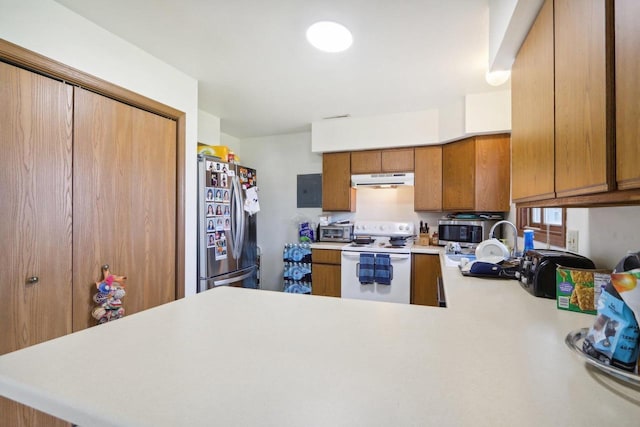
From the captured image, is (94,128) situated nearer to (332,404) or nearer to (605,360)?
(332,404)

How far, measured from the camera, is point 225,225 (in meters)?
2.81

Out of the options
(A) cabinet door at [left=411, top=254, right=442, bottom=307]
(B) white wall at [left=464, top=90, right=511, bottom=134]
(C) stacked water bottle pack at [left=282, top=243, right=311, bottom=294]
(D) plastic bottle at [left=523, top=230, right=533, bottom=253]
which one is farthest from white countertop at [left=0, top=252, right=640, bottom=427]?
(C) stacked water bottle pack at [left=282, top=243, right=311, bottom=294]

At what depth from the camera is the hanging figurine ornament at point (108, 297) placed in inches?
67.2

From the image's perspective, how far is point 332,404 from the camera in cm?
49

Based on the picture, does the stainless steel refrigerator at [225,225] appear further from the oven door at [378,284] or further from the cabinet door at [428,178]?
the cabinet door at [428,178]

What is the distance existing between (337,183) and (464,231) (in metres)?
1.54

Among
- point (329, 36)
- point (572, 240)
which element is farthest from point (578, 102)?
Answer: point (329, 36)

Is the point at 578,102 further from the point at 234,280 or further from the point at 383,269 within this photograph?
the point at 234,280

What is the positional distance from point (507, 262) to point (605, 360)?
1264 millimetres

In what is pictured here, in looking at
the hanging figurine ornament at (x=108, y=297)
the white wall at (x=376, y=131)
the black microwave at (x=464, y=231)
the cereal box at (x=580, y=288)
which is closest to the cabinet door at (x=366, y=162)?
the white wall at (x=376, y=131)

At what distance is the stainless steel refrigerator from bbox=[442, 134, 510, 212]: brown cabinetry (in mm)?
2263

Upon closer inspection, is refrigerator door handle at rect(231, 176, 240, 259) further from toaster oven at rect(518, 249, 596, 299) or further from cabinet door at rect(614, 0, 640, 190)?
cabinet door at rect(614, 0, 640, 190)

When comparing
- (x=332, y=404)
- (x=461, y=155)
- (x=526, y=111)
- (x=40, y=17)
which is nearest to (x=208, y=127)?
(x=40, y=17)

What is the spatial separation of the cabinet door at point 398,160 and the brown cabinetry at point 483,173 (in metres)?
0.49
